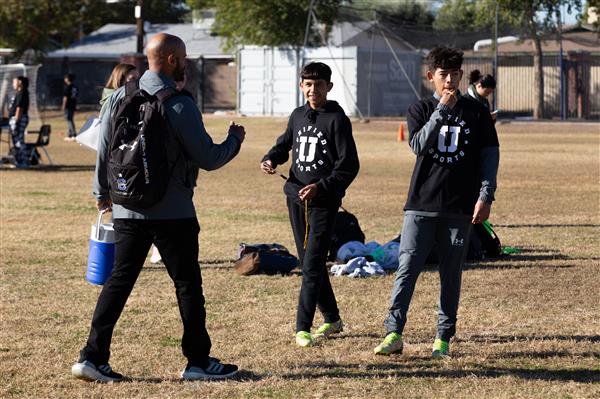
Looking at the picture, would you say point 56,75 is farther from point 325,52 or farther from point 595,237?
point 595,237

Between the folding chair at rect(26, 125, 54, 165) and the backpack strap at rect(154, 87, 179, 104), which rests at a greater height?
the backpack strap at rect(154, 87, 179, 104)

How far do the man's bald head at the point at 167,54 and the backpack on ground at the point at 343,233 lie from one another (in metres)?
5.29

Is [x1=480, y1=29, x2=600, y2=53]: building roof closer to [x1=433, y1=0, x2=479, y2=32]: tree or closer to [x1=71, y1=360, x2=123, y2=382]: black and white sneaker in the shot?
[x1=433, y1=0, x2=479, y2=32]: tree

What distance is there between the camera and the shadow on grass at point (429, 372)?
274 inches

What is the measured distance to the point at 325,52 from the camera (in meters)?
49.0

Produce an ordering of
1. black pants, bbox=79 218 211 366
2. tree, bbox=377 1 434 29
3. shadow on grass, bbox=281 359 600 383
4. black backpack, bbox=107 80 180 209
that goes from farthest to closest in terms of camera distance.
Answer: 1. tree, bbox=377 1 434 29
2. shadow on grass, bbox=281 359 600 383
3. black pants, bbox=79 218 211 366
4. black backpack, bbox=107 80 180 209

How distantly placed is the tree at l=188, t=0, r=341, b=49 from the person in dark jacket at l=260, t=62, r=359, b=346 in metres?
44.4

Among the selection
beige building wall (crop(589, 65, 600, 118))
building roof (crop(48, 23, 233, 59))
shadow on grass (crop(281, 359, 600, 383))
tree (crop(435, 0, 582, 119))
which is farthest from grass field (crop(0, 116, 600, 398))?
building roof (crop(48, 23, 233, 59))

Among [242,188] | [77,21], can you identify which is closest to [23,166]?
[242,188]

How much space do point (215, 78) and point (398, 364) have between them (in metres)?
60.2


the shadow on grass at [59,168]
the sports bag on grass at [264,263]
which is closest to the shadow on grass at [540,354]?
the sports bag on grass at [264,263]

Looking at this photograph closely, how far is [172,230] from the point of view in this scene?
6547mm

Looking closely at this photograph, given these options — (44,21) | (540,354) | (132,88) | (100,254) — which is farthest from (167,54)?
(44,21)

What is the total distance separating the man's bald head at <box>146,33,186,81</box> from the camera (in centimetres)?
645
